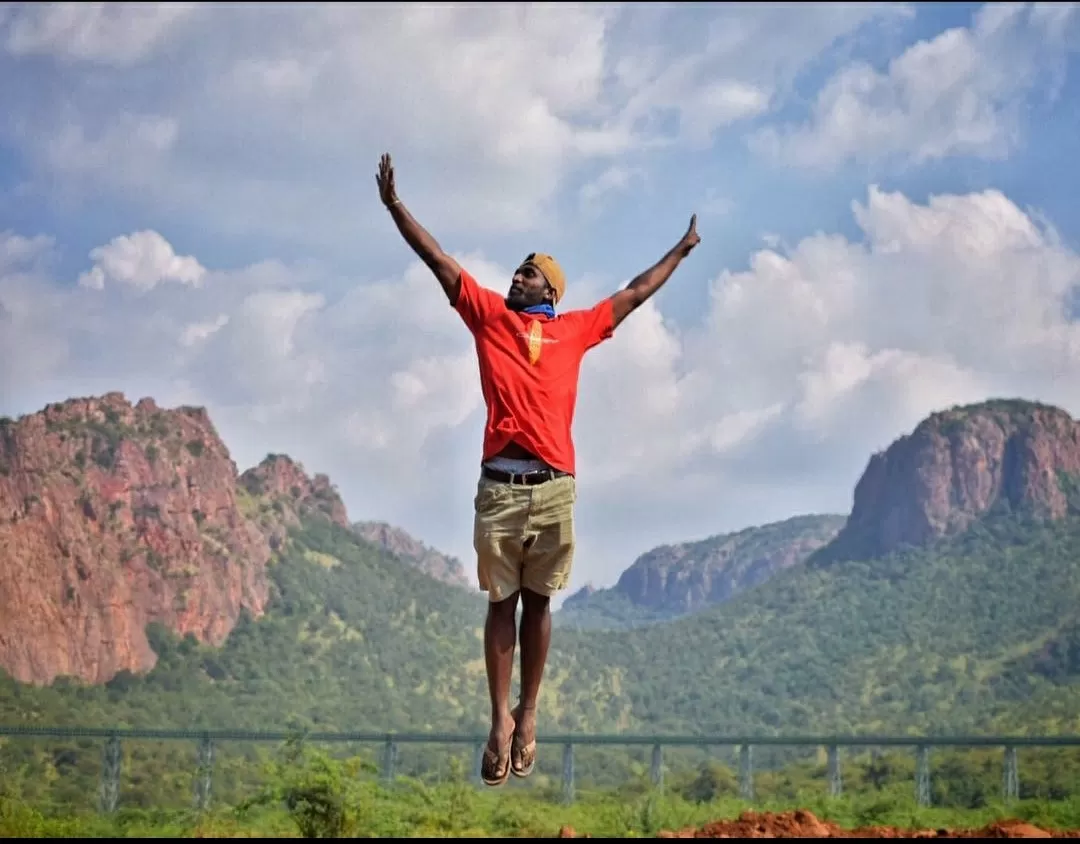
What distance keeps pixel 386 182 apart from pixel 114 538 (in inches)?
3489

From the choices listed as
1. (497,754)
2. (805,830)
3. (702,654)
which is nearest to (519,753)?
(497,754)

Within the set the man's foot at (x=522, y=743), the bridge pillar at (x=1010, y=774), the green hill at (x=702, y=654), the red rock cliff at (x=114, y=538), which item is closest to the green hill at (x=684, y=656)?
the green hill at (x=702, y=654)

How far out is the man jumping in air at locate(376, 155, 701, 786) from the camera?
6746mm

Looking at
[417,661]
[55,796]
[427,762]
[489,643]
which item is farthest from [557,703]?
[489,643]

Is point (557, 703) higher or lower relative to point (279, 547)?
lower

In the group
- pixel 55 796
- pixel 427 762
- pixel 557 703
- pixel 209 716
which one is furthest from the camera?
pixel 557 703

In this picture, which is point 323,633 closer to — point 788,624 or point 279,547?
point 279,547

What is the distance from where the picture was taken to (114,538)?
298 ft

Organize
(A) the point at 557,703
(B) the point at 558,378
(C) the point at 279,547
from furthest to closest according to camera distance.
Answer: (C) the point at 279,547 → (A) the point at 557,703 → (B) the point at 558,378

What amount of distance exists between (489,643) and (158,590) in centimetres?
9277

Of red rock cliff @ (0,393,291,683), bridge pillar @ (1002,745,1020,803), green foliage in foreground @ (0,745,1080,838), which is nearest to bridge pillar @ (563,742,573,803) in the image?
bridge pillar @ (1002,745,1020,803)

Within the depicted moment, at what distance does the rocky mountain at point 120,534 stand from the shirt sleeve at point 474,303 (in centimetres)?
4931

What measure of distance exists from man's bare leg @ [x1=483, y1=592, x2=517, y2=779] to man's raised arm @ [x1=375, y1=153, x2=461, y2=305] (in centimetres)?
157

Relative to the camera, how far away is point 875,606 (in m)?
120
